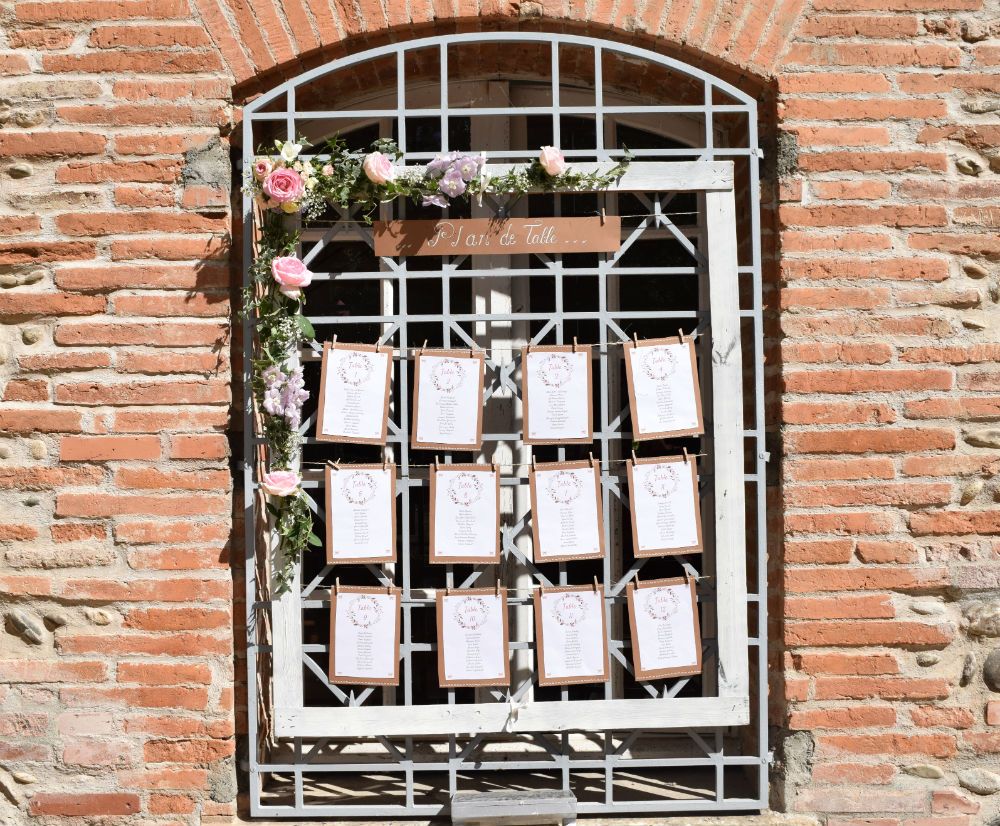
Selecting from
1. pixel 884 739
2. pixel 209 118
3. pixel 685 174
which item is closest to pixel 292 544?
pixel 209 118

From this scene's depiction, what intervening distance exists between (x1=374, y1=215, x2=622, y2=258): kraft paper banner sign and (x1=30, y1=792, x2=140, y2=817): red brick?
1984mm

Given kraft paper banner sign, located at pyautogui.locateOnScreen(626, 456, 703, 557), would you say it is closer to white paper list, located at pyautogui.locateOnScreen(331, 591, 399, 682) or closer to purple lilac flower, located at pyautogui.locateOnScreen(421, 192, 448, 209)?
white paper list, located at pyautogui.locateOnScreen(331, 591, 399, 682)

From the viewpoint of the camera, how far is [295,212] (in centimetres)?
308

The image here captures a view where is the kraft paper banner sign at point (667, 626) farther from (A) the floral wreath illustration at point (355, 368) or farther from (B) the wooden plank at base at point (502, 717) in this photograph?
(A) the floral wreath illustration at point (355, 368)

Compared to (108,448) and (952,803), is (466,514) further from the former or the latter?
(952,803)

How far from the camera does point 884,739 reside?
10.0 ft

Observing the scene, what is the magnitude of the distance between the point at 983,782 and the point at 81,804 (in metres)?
2.96

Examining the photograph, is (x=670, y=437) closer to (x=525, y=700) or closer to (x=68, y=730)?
(x=525, y=700)

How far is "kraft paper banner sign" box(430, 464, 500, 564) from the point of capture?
3.08 meters

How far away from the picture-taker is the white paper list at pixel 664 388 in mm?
3078

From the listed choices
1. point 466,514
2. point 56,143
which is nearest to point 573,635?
point 466,514

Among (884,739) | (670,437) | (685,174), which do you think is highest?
(685,174)

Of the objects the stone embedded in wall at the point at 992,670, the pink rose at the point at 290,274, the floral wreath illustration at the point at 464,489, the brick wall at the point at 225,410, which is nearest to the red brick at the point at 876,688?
the brick wall at the point at 225,410

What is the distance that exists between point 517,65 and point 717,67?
0.70m
